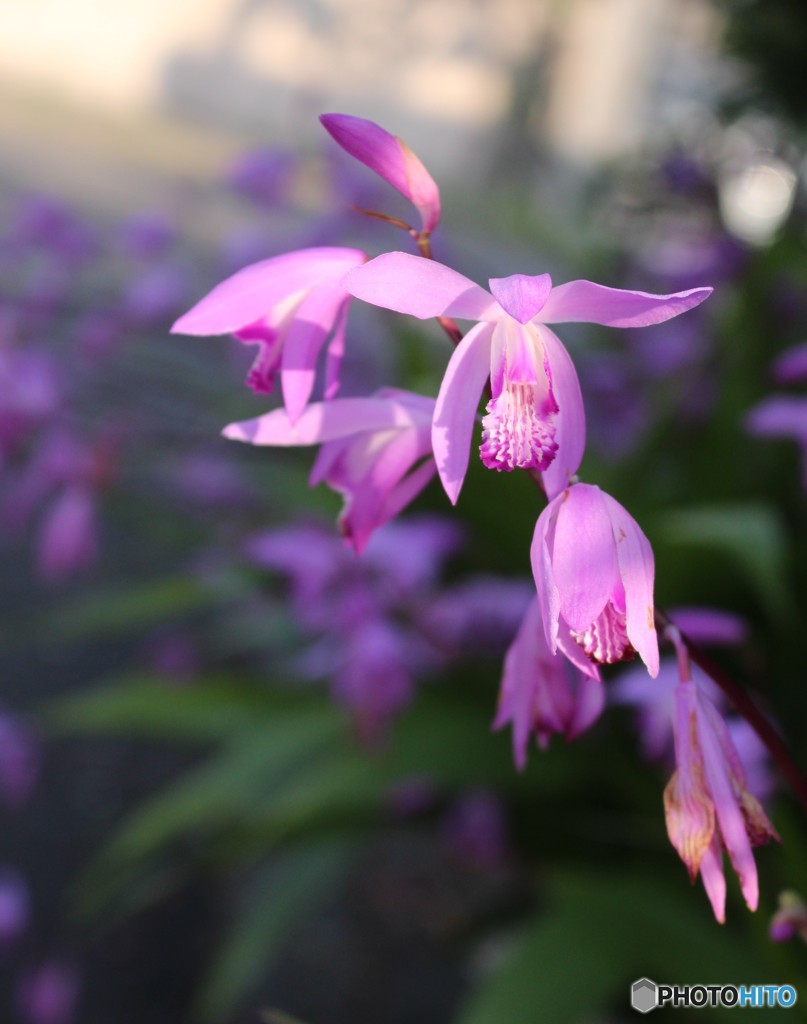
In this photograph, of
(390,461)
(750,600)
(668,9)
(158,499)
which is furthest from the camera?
(668,9)

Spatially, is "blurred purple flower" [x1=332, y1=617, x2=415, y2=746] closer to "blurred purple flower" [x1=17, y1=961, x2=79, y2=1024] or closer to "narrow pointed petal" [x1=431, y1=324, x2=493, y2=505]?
"narrow pointed petal" [x1=431, y1=324, x2=493, y2=505]

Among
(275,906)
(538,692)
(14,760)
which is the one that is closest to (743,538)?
(538,692)

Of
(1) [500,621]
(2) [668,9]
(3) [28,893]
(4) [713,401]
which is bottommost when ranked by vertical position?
(3) [28,893]

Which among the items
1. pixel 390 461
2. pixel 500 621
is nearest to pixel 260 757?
pixel 500 621

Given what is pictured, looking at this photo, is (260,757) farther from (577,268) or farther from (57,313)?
(577,268)

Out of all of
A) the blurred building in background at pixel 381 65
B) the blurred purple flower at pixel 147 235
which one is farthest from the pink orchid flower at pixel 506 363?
the blurred building in background at pixel 381 65

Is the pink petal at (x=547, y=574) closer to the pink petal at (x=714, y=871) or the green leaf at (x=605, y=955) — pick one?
the pink petal at (x=714, y=871)
